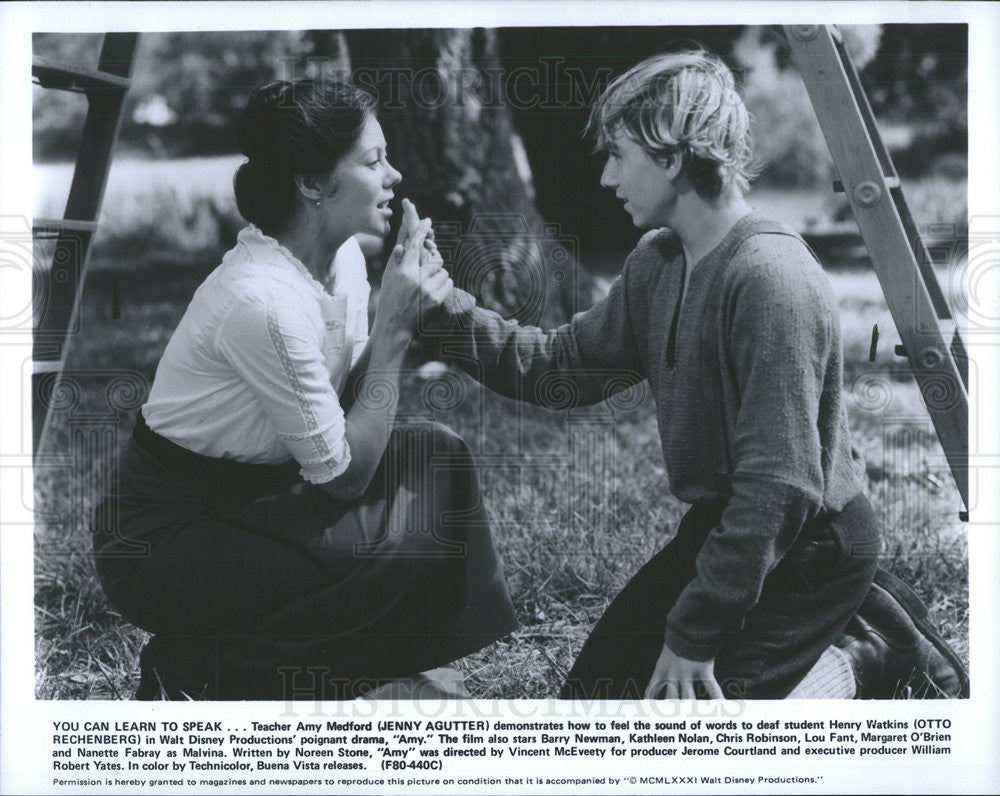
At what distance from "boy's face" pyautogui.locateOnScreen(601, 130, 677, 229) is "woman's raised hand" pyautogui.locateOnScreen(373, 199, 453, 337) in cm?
50

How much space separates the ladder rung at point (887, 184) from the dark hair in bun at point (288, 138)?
3.98ft

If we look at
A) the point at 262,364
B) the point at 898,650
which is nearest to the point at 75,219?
the point at 262,364

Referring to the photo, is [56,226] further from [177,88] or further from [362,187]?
[362,187]

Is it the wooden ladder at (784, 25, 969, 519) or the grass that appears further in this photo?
the grass

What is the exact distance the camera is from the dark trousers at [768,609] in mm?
3020

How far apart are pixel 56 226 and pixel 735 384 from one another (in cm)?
187

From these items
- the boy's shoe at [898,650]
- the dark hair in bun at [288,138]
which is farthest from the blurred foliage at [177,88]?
the boy's shoe at [898,650]

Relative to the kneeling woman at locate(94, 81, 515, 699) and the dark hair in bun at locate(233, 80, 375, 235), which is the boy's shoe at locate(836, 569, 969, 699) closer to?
the kneeling woman at locate(94, 81, 515, 699)

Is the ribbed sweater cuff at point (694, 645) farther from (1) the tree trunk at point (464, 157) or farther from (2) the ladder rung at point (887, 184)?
(2) the ladder rung at point (887, 184)

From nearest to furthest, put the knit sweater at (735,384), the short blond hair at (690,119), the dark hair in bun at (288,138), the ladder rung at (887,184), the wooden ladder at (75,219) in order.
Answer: the knit sweater at (735,384) → the short blond hair at (690,119) → the dark hair in bun at (288,138) → the ladder rung at (887,184) → the wooden ladder at (75,219)

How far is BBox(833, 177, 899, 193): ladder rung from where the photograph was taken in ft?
10.4

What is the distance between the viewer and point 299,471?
123 inches

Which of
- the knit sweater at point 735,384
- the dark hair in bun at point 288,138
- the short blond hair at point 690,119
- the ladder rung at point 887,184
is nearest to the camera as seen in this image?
the knit sweater at point 735,384

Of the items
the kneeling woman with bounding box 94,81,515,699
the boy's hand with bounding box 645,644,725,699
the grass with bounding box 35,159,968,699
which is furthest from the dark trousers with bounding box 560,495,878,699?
the kneeling woman with bounding box 94,81,515,699
